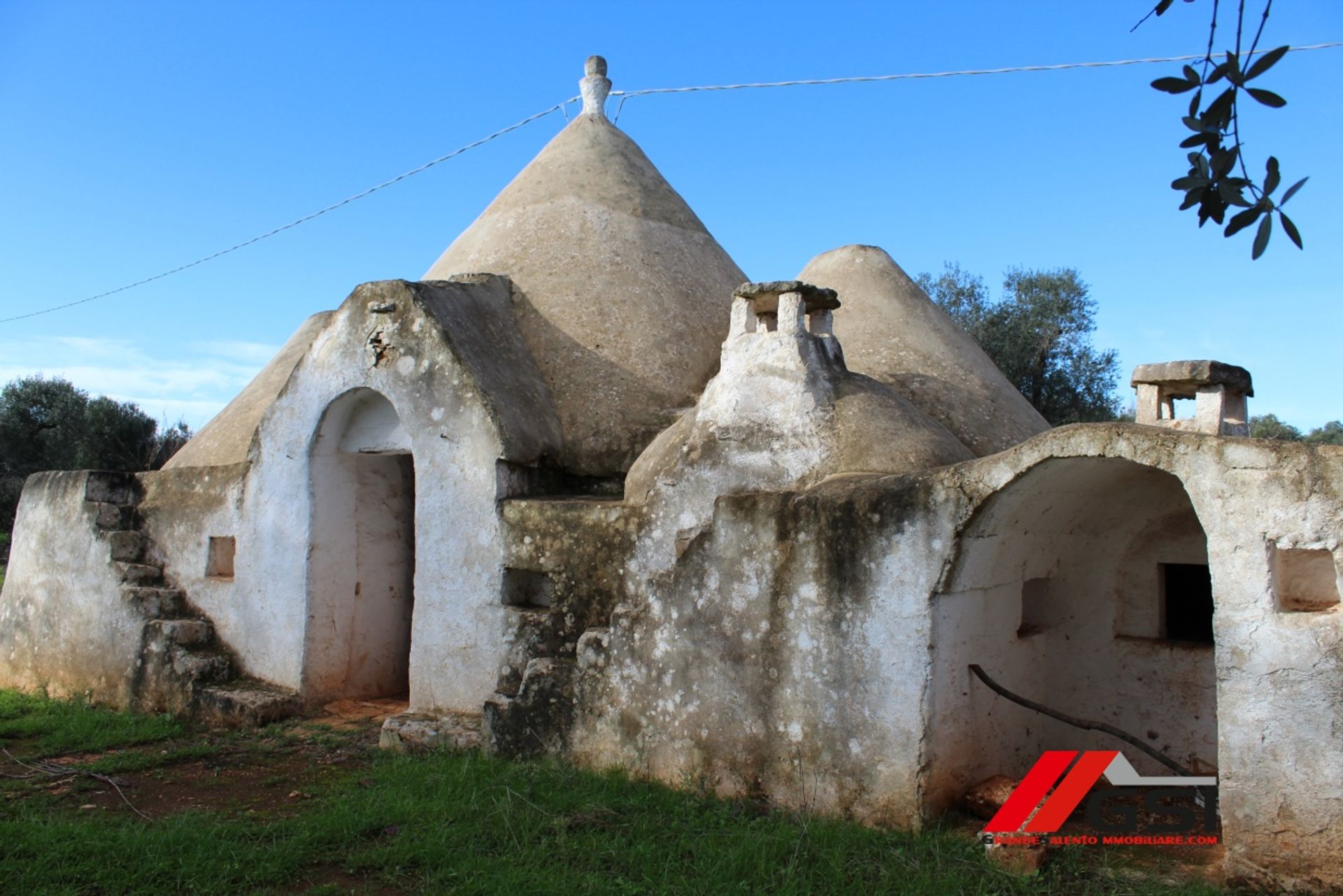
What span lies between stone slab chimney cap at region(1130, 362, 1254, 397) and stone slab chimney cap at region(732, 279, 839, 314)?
189 cm

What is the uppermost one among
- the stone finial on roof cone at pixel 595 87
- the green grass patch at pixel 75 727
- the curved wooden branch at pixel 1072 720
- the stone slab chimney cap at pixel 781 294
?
the stone finial on roof cone at pixel 595 87

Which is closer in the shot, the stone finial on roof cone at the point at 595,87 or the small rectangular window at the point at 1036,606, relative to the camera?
the small rectangular window at the point at 1036,606

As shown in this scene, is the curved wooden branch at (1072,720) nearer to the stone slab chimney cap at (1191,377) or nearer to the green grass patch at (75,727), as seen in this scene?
the stone slab chimney cap at (1191,377)

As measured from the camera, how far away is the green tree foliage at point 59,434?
20812 mm

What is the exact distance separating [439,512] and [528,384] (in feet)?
3.88

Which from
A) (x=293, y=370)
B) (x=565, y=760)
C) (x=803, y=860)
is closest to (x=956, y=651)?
(x=803, y=860)

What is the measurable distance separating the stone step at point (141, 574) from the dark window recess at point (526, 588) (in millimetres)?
3867

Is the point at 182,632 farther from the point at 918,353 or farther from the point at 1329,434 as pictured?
the point at 1329,434

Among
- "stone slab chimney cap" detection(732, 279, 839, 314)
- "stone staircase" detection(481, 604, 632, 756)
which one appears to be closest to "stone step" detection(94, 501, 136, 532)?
"stone staircase" detection(481, 604, 632, 756)

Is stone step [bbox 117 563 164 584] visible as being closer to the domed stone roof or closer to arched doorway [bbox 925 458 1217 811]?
the domed stone roof

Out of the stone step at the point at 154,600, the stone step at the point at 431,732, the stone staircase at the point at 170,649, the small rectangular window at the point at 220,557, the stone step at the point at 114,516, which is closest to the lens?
→ the stone step at the point at 431,732

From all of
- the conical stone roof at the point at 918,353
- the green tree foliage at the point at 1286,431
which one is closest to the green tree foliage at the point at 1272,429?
the green tree foliage at the point at 1286,431

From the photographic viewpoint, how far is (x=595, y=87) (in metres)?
10.6

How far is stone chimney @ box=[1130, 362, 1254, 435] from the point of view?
6004mm
